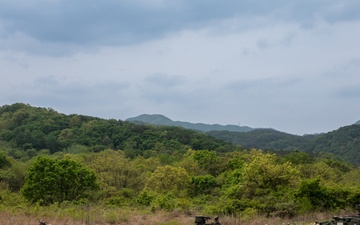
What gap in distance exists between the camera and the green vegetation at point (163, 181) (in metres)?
23.5

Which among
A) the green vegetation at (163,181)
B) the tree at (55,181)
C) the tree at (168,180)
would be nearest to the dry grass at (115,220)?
the green vegetation at (163,181)

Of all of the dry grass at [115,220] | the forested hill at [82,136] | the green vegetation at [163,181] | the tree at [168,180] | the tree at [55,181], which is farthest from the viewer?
the forested hill at [82,136]

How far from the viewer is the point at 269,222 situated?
18.6m

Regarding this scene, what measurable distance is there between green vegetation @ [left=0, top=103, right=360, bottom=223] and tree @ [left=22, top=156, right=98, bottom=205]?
7 centimetres

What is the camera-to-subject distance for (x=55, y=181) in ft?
105

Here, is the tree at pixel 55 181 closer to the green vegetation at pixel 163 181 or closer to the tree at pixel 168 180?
the green vegetation at pixel 163 181

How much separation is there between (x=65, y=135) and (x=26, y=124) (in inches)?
538

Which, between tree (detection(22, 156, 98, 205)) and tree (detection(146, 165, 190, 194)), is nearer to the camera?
tree (detection(22, 156, 98, 205))

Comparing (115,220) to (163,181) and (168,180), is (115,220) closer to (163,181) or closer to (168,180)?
(168,180)

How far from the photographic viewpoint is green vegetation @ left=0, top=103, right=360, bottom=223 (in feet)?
77.2

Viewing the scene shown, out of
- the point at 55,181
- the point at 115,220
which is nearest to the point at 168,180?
the point at 55,181

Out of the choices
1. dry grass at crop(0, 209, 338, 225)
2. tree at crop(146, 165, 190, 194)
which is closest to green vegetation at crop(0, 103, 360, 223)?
tree at crop(146, 165, 190, 194)

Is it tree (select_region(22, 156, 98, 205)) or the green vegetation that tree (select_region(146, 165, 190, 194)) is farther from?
tree (select_region(22, 156, 98, 205))

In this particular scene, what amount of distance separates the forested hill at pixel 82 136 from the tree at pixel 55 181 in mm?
44644
